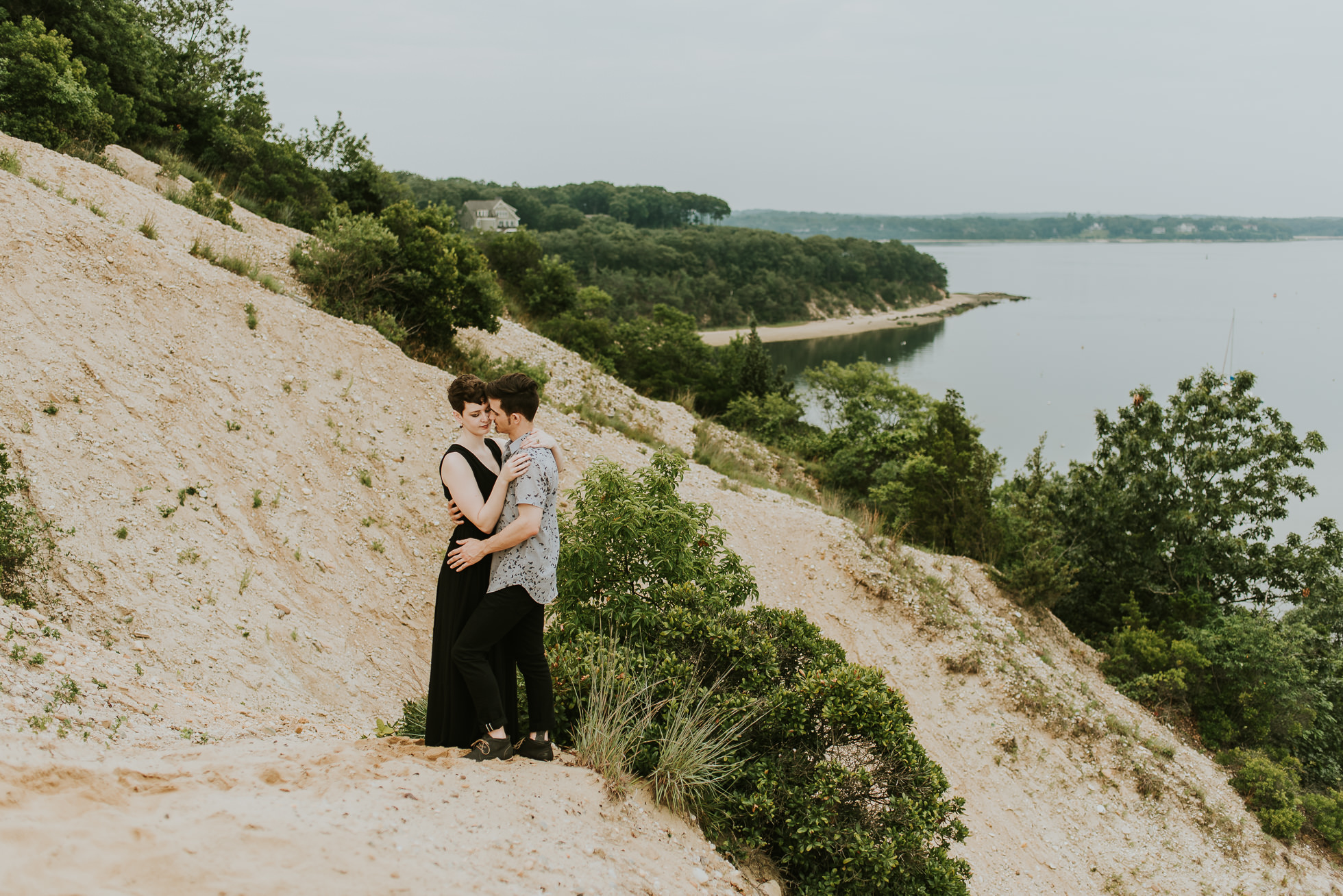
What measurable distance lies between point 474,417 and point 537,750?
1.80 m

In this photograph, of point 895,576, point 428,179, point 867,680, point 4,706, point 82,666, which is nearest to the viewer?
point 4,706

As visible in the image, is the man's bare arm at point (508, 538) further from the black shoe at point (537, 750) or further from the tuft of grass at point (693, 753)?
the tuft of grass at point (693, 753)

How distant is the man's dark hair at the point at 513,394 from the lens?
3805 millimetres

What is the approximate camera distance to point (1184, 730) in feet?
40.4

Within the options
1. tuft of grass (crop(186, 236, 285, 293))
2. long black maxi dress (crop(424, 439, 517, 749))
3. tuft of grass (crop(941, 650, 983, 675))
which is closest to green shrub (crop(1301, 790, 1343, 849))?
tuft of grass (crop(941, 650, 983, 675))

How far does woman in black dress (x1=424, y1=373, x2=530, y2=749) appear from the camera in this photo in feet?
12.3

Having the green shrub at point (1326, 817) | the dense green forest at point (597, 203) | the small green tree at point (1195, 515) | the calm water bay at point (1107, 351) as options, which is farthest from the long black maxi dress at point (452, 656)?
the dense green forest at point (597, 203)

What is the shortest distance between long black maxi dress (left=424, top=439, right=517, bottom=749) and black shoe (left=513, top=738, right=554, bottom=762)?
0.10m

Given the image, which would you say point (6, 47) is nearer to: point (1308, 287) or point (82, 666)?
point (82, 666)

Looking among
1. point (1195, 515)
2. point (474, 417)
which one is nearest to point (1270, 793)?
point (1195, 515)

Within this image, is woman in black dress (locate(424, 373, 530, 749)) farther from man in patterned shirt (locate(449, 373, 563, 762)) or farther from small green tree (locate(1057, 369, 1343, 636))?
small green tree (locate(1057, 369, 1343, 636))

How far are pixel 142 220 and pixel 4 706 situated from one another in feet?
29.3

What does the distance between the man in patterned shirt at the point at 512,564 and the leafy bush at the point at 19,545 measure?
323cm

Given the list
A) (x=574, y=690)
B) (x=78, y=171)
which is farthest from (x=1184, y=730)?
(x=78, y=171)
